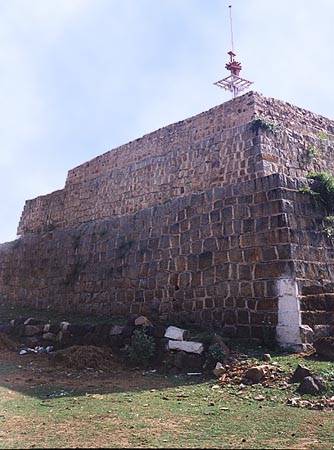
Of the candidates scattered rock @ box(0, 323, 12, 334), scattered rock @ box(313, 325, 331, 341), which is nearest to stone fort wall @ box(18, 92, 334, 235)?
scattered rock @ box(313, 325, 331, 341)

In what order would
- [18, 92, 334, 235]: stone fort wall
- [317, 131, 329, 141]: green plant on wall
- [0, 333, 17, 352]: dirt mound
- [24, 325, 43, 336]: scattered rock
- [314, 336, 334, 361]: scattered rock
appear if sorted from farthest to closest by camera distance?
1. [317, 131, 329, 141]: green plant on wall
2. [18, 92, 334, 235]: stone fort wall
3. [24, 325, 43, 336]: scattered rock
4. [0, 333, 17, 352]: dirt mound
5. [314, 336, 334, 361]: scattered rock

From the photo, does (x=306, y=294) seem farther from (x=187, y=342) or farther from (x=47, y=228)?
(x=47, y=228)

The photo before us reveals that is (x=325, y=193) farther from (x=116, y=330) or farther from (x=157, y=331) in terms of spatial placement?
(x=116, y=330)

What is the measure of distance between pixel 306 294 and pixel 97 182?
339 inches

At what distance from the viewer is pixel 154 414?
5.05 metres

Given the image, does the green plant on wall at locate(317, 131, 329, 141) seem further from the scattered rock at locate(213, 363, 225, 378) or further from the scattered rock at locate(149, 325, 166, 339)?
the scattered rock at locate(213, 363, 225, 378)

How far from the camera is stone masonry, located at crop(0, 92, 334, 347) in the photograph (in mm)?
7914

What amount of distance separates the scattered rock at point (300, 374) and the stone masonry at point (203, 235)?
1.14 meters

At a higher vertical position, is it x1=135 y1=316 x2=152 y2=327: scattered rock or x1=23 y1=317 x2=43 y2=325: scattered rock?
x1=23 y1=317 x2=43 y2=325: scattered rock

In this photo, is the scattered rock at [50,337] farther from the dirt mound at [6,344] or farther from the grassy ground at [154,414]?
the grassy ground at [154,414]

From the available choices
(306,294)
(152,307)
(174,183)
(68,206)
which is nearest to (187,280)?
(152,307)

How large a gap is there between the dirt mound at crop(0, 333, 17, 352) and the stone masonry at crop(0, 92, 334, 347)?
77.0 inches

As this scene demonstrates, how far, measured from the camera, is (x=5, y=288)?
14836 millimetres

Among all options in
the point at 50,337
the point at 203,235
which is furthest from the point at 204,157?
the point at 50,337
